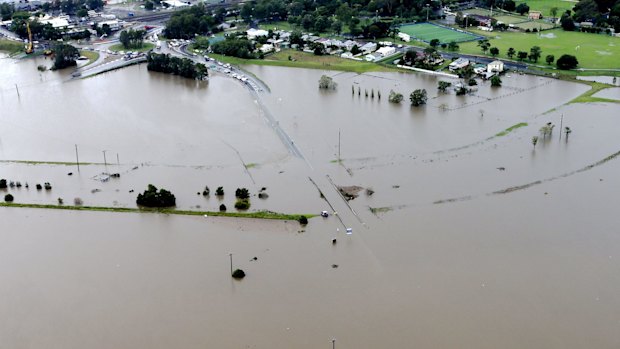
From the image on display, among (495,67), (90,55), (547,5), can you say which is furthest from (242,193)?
(547,5)

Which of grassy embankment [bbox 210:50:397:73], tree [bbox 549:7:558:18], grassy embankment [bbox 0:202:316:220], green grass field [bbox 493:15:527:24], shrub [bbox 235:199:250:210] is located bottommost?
grassy embankment [bbox 0:202:316:220]

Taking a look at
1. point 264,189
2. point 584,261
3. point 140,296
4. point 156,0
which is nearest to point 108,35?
point 156,0

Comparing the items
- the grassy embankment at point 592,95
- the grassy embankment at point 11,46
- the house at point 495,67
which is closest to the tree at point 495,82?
the house at point 495,67

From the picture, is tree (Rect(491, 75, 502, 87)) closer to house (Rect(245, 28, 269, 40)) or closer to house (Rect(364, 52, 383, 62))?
house (Rect(364, 52, 383, 62))

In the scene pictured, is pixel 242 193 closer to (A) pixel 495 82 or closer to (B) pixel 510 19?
(A) pixel 495 82

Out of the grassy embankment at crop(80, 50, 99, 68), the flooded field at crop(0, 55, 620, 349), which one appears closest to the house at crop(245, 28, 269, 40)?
the grassy embankment at crop(80, 50, 99, 68)
